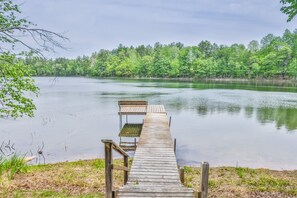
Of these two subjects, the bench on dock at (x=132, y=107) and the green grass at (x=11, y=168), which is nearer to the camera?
the green grass at (x=11, y=168)

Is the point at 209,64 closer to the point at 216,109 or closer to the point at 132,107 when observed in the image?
the point at 216,109

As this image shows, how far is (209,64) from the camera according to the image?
86125mm

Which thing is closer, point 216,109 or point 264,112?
point 264,112

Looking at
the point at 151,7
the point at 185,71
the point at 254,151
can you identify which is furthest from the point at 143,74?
the point at 254,151

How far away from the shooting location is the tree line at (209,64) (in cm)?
7469

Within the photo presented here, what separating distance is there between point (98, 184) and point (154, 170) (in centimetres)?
171

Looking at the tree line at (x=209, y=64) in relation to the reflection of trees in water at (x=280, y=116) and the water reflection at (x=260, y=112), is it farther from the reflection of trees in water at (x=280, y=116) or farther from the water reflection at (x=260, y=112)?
the reflection of trees in water at (x=280, y=116)

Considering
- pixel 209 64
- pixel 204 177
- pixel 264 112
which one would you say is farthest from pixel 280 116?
pixel 209 64

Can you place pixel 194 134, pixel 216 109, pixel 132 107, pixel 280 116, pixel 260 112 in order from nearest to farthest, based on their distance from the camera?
pixel 194 134, pixel 132 107, pixel 280 116, pixel 260 112, pixel 216 109

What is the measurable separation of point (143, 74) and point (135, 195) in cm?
9914

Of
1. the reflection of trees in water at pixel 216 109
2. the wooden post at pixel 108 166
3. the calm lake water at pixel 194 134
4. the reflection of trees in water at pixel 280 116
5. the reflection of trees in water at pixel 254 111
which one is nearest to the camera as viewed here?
the wooden post at pixel 108 166

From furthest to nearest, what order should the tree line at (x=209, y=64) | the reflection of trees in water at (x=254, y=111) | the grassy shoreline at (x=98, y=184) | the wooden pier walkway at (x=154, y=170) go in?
the tree line at (x=209, y=64) → the reflection of trees in water at (x=254, y=111) → the grassy shoreline at (x=98, y=184) → the wooden pier walkway at (x=154, y=170)

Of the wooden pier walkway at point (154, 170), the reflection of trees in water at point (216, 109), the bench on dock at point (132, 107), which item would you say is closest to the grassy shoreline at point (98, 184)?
the wooden pier walkway at point (154, 170)

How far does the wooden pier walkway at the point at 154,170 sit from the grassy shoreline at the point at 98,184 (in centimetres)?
73
